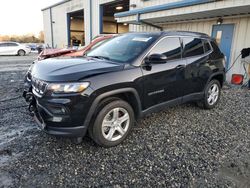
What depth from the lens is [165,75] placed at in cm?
354

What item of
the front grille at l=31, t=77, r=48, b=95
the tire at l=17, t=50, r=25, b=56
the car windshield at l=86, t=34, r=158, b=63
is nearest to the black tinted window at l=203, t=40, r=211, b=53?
the car windshield at l=86, t=34, r=158, b=63

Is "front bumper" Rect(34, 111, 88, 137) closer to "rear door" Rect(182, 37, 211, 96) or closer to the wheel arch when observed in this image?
the wheel arch

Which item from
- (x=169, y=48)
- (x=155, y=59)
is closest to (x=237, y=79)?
(x=169, y=48)

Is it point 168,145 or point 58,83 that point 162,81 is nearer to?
point 168,145

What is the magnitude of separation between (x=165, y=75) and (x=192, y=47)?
1162mm

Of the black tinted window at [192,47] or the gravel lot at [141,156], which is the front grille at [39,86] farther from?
the black tinted window at [192,47]

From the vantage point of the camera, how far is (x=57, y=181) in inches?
94.7

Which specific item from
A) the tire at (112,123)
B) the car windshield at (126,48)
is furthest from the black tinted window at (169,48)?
the tire at (112,123)

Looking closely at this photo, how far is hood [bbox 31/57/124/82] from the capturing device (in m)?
2.69

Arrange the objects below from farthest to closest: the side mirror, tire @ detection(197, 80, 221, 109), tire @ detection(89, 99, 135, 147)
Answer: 1. tire @ detection(197, 80, 221, 109)
2. the side mirror
3. tire @ detection(89, 99, 135, 147)

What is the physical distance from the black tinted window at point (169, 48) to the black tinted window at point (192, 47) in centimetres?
21

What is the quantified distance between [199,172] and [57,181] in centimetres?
177

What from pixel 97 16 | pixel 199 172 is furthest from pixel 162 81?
pixel 97 16

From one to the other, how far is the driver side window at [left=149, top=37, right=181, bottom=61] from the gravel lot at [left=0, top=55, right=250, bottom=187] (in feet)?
4.35
